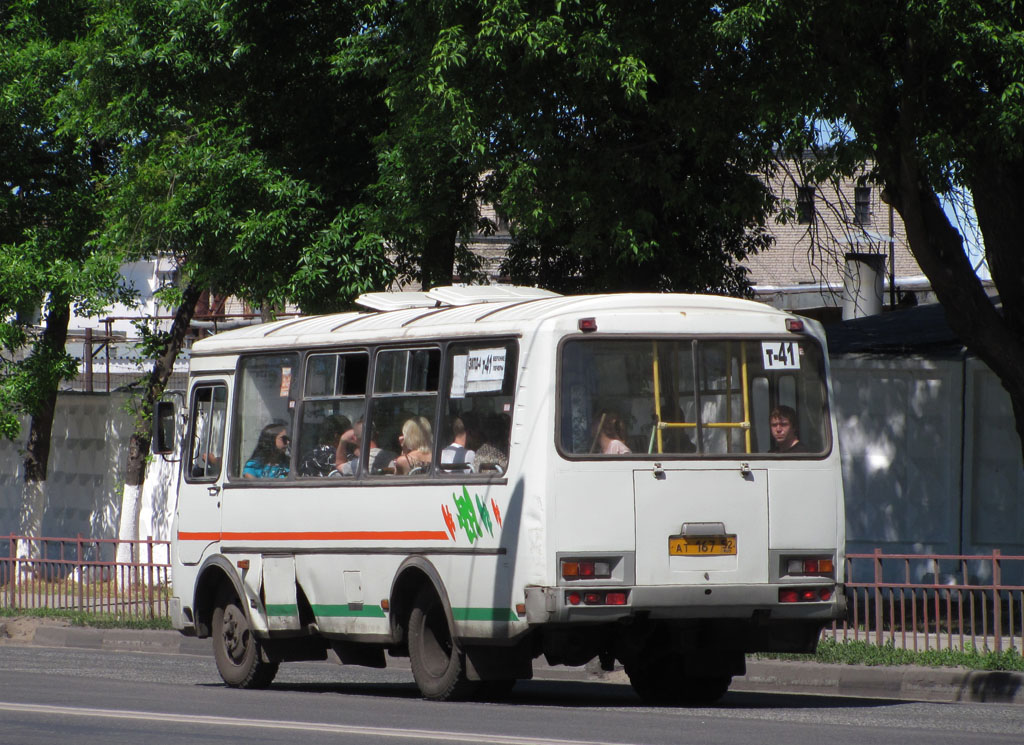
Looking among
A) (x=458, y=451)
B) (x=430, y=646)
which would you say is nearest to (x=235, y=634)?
(x=430, y=646)

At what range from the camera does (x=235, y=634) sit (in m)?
13.2

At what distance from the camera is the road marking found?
8.31m

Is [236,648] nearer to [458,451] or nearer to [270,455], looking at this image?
[270,455]

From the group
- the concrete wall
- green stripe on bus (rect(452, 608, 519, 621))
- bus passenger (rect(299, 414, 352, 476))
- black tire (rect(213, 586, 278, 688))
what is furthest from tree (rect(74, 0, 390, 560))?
green stripe on bus (rect(452, 608, 519, 621))

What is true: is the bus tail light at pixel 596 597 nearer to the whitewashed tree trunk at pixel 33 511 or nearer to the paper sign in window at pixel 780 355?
the paper sign in window at pixel 780 355

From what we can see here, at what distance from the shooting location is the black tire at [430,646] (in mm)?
11344

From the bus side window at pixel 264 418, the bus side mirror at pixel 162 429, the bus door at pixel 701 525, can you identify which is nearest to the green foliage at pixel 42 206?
the bus side mirror at pixel 162 429

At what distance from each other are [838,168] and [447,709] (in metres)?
6.56

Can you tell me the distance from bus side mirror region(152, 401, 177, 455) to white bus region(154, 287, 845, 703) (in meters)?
1.65

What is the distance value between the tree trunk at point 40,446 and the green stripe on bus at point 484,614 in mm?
15343

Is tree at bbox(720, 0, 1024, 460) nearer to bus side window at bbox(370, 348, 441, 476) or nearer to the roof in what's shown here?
the roof

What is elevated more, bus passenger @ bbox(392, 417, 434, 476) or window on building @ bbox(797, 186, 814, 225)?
window on building @ bbox(797, 186, 814, 225)

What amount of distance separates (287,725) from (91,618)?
1073 cm

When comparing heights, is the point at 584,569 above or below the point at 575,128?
below
